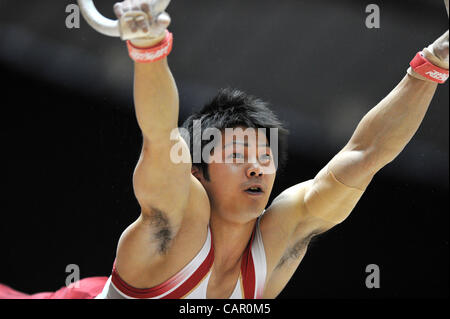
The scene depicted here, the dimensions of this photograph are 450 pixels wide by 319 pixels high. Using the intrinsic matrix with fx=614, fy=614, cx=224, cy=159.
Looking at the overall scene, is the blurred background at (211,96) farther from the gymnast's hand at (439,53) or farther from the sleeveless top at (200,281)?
the gymnast's hand at (439,53)

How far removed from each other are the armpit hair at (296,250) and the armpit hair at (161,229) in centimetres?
39

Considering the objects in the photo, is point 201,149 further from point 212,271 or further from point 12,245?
point 12,245

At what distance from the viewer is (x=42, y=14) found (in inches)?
106

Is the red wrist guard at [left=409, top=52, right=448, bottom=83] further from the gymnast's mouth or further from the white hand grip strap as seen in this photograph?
the white hand grip strap

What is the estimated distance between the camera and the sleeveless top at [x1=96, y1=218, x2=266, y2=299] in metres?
1.51

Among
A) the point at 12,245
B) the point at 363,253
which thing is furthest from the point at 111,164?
the point at 363,253

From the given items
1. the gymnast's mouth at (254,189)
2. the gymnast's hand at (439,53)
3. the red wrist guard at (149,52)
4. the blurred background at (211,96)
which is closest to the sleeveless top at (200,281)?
the gymnast's mouth at (254,189)

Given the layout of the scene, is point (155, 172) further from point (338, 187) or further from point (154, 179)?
point (338, 187)

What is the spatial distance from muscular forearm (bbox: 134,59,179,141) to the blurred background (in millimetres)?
1294

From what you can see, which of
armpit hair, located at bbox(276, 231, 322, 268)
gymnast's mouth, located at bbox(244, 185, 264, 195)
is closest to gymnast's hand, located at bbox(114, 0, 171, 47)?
gymnast's mouth, located at bbox(244, 185, 264, 195)

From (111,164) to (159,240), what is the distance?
118 cm

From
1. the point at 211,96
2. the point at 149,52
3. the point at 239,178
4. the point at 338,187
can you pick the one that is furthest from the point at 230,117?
the point at 211,96

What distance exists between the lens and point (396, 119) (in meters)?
1.58

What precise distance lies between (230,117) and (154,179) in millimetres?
377
